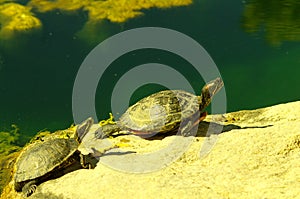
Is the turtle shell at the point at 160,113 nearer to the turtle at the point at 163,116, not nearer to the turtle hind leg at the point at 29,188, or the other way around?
the turtle at the point at 163,116

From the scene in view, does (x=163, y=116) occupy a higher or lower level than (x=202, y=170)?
higher

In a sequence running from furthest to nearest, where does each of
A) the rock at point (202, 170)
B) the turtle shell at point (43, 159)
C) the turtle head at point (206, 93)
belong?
1. the turtle head at point (206, 93)
2. the turtle shell at point (43, 159)
3. the rock at point (202, 170)

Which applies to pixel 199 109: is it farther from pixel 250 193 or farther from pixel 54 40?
pixel 54 40

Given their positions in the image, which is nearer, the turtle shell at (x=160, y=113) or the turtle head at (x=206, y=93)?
the turtle shell at (x=160, y=113)

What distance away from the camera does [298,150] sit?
5.06 m

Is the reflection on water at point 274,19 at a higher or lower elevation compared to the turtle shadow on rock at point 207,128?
higher

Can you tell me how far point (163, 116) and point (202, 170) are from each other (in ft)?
3.55

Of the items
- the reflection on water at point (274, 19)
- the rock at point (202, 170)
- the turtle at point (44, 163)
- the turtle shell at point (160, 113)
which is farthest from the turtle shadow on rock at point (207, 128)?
the reflection on water at point (274, 19)

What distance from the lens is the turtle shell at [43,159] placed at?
5297 millimetres

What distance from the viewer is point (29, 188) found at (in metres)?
5.23

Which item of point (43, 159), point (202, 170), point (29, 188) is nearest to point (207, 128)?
point (202, 170)

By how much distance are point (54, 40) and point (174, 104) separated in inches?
286

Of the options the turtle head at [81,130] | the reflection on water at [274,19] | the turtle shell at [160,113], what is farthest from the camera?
the reflection on water at [274,19]

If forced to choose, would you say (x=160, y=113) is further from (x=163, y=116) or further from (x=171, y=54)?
(x=171, y=54)
